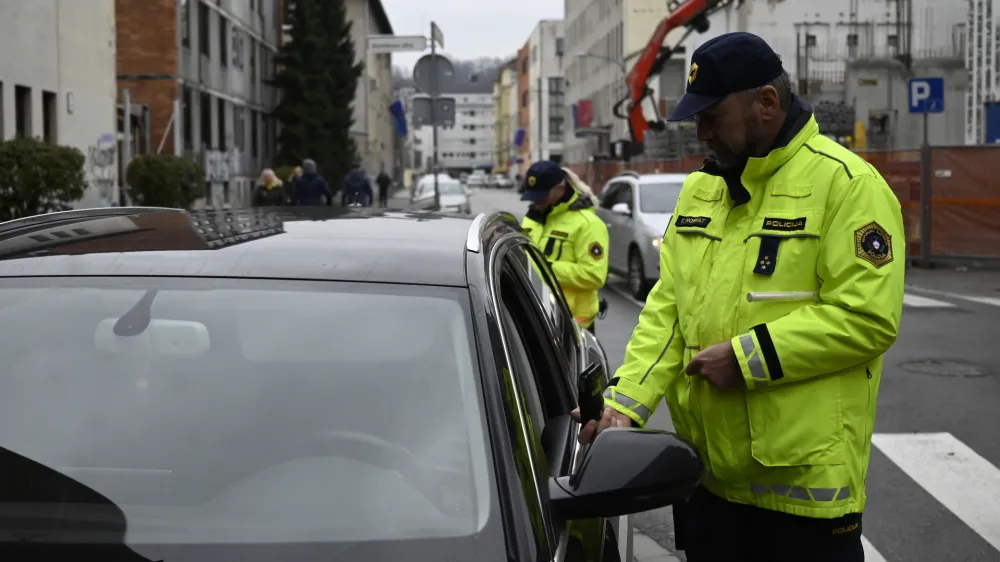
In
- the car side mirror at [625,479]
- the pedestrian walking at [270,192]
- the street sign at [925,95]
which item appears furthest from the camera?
the pedestrian walking at [270,192]

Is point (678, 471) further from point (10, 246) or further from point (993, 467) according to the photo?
point (993, 467)

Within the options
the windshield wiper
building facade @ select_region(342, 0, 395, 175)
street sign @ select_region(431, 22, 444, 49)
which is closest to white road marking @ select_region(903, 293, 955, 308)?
street sign @ select_region(431, 22, 444, 49)

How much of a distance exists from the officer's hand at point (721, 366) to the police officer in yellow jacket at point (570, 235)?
406cm

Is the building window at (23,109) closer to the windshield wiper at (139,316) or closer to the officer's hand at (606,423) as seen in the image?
the windshield wiper at (139,316)

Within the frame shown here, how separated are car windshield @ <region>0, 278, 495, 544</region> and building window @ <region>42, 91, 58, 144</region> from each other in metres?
21.5

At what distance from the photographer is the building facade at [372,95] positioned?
3044 inches

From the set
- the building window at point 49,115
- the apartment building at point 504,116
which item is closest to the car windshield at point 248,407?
the building window at point 49,115

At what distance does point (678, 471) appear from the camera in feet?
8.45

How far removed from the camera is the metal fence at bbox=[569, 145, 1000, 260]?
19859mm

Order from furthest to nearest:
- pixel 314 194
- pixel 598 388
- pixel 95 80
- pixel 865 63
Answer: pixel 865 63, pixel 95 80, pixel 314 194, pixel 598 388

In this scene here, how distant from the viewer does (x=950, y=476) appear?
Answer: 6.99 meters

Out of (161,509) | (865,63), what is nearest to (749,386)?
(161,509)

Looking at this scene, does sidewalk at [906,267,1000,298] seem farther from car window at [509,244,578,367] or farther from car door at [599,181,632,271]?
car window at [509,244,578,367]

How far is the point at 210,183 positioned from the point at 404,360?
4003cm
